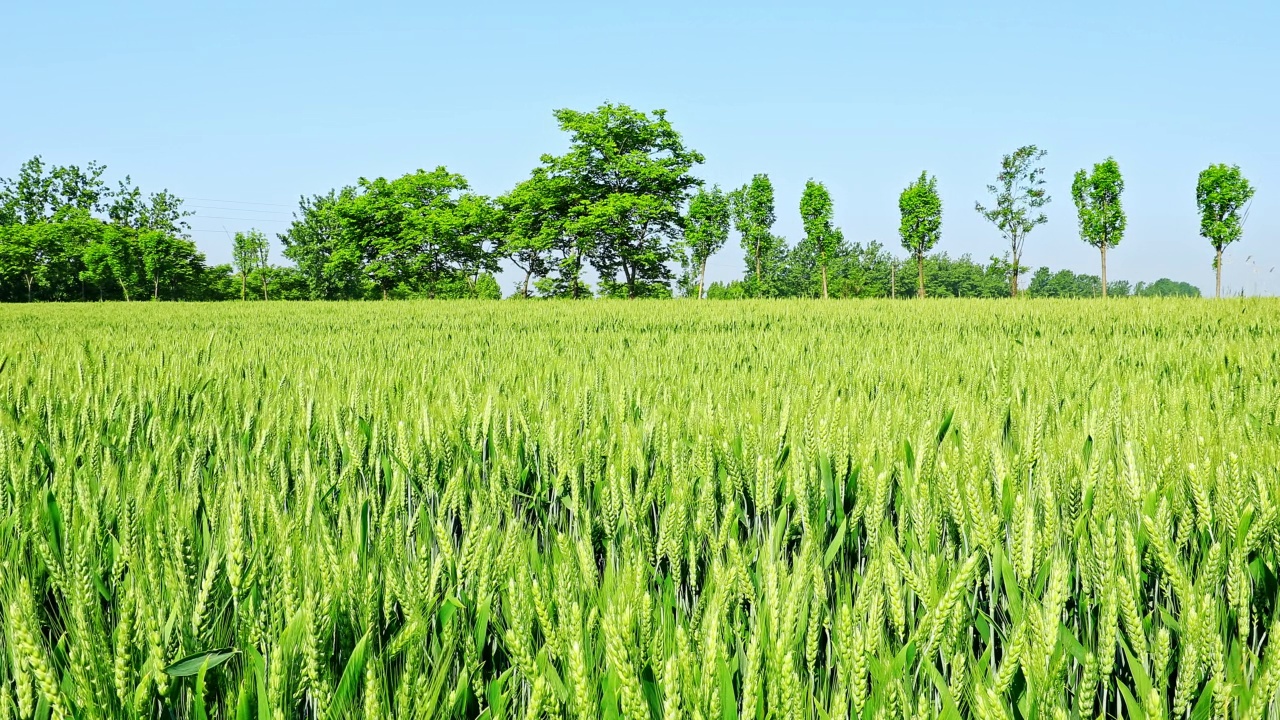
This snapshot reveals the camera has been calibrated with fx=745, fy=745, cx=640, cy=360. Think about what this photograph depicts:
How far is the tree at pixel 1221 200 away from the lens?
39469 millimetres

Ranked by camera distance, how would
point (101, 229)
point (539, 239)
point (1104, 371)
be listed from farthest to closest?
point (101, 229) < point (539, 239) < point (1104, 371)

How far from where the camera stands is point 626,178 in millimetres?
40344

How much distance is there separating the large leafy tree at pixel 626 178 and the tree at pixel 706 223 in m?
5.21

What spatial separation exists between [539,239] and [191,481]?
3953 cm

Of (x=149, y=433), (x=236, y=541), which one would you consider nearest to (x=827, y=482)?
(x=236, y=541)

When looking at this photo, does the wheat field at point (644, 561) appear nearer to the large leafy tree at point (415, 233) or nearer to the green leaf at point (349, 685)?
the green leaf at point (349, 685)

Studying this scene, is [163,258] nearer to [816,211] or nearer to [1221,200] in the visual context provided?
[816,211]

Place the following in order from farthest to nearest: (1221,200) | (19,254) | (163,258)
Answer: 1. (163,258)
2. (19,254)
3. (1221,200)

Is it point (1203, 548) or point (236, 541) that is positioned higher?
point (236, 541)

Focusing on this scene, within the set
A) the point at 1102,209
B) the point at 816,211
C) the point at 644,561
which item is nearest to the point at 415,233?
the point at 816,211

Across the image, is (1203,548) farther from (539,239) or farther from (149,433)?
(539,239)

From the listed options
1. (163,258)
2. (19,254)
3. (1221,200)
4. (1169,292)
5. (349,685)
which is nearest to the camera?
(349,685)

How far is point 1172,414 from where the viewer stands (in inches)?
85.8

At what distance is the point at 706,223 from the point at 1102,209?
884 inches
